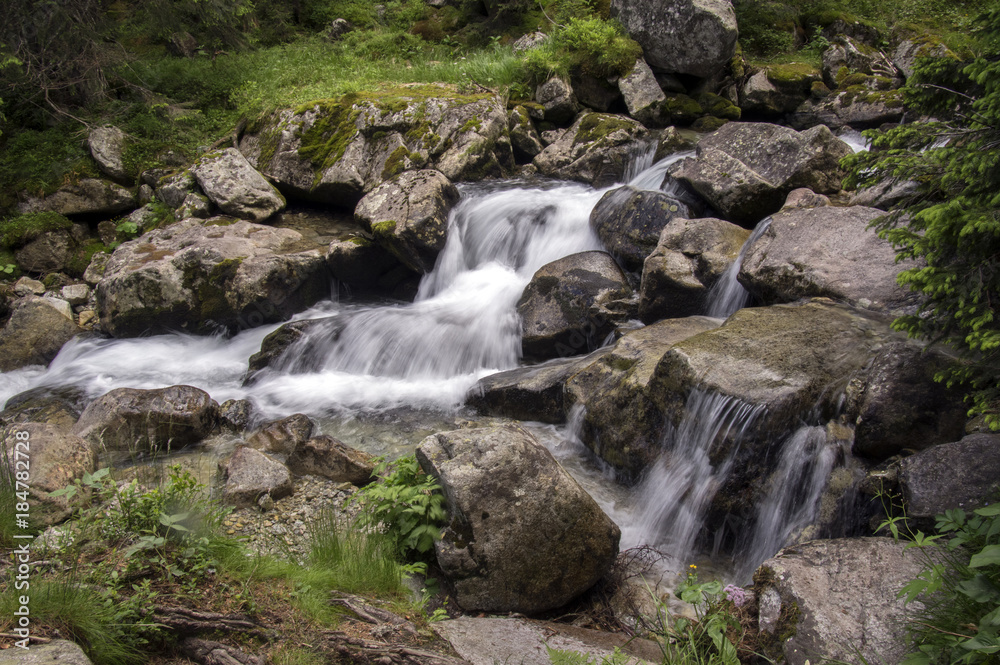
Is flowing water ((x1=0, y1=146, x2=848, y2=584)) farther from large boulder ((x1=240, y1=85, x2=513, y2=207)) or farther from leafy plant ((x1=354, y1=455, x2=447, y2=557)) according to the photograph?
leafy plant ((x1=354, y1=455, x2=447, y2=557))

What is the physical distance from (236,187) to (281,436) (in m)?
6.61

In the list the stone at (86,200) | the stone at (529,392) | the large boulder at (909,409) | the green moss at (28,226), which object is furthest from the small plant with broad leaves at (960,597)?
the green moss at (28,226)

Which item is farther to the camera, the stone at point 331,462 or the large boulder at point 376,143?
the large boulder at point 376,143

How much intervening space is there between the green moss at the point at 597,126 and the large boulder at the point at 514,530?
9.03 meters

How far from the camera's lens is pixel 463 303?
9445 mm

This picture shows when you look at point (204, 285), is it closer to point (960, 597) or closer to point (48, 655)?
point (48, 655)

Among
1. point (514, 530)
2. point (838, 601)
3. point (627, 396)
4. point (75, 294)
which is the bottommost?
point (75, 294)

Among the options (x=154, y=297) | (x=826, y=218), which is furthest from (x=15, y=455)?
(x=826, y=218)

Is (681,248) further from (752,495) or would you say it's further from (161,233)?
(161,233)

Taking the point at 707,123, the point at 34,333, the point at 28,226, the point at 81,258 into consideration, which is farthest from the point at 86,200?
the point at 707,123

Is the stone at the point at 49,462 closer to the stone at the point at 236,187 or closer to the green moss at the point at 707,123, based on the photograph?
the stone at the point at 236,187

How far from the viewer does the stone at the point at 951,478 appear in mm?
3395

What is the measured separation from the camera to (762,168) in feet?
27.2

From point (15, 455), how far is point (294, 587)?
2634 millimetres
